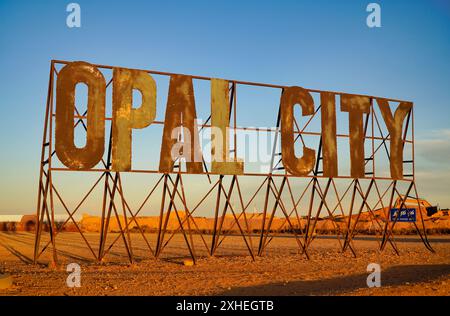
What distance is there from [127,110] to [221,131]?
3.71 metres

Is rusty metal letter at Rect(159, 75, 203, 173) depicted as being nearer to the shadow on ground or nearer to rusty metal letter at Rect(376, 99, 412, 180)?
the shadow on ground

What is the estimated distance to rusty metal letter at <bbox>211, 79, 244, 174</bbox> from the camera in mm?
18453

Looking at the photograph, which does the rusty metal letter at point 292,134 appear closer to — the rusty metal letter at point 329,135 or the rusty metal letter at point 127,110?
the rusty metal letter at point 329,135

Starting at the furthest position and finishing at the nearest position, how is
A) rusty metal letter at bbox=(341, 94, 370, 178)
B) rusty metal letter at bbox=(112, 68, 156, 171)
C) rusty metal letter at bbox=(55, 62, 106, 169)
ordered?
rusty metal letter at bbox=(341, 94, 370, 178) → rusty metal letter at bbox=(112, 68, 156, 171) → rusty metal letter at bbox=(55, 62, 106, 169)

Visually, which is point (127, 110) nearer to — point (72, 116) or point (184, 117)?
point (72, 116)

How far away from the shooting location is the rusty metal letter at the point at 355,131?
2128cm

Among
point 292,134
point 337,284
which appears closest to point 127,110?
point 292,134

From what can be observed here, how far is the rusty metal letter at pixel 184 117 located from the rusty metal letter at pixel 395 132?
917 cm

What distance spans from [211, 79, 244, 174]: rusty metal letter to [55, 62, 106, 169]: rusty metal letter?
4177mm

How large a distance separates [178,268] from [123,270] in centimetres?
195

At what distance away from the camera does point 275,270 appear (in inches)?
664

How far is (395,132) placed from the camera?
22.4m

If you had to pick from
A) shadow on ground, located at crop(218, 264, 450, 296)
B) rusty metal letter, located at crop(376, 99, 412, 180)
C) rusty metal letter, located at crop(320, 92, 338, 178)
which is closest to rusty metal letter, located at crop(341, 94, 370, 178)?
rusty metal letter, located at crop(320, 92, 338, 178)

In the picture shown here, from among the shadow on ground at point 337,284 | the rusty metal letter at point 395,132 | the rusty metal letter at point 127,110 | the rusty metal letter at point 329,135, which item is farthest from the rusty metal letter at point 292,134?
the rusty metal letter at point 127,110
